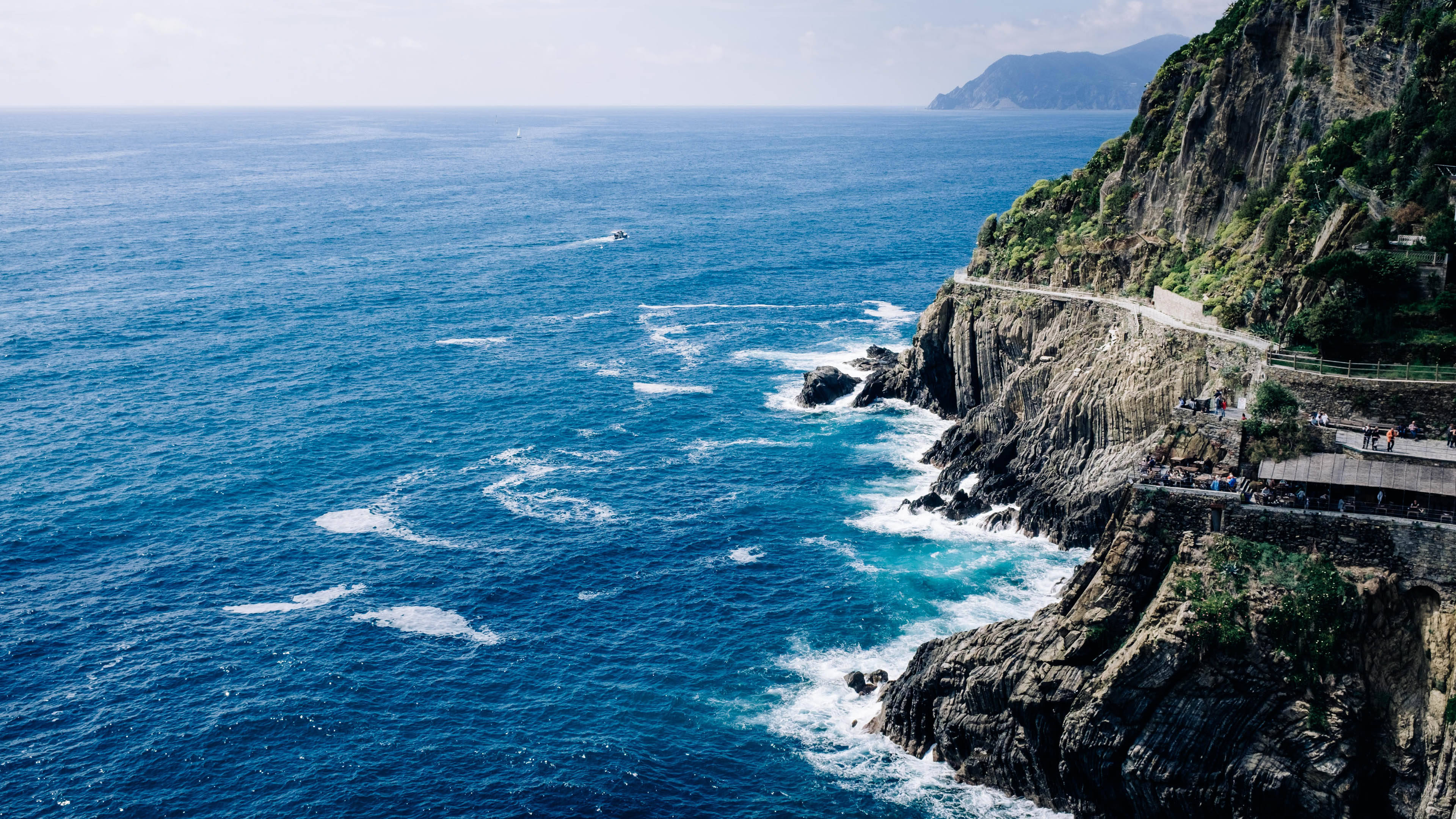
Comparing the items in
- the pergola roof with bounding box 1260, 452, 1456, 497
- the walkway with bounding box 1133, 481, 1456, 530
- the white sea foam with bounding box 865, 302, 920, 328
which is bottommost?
the white sea foam with bounding box 865, 302, 920, 328

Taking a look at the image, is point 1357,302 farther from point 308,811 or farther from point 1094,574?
point 308,811

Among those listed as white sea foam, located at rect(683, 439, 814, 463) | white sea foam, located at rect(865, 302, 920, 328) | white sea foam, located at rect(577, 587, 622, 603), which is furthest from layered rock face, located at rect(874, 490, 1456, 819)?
white sea foam, located at rect(865, 302, 920, 328)

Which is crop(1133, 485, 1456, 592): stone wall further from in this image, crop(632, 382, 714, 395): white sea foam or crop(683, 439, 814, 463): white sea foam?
crop(632, 382, 714, 395): white sea foam

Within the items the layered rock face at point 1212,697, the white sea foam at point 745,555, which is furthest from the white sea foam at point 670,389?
the layered rock face at point 1212,697

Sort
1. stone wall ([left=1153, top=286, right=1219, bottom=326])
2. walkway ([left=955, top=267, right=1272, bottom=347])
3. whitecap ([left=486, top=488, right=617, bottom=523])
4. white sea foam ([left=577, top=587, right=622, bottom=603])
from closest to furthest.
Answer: walkway ([left=955, top=267, right=1272, bottom=347]), white sea foam ([left=577, top=587, right=622, bottom=603]), stone wall ([left=1153, top=286, right=1219, bottom=326]), whitecap ([left=486, top=488, right=617, bottom=523])

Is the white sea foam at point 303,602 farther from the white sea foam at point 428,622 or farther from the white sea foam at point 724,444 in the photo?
the white sea foam at point 724,444

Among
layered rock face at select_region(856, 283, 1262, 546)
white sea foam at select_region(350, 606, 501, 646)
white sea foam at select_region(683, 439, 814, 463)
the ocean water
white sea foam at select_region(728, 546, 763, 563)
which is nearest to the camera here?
the ocean water

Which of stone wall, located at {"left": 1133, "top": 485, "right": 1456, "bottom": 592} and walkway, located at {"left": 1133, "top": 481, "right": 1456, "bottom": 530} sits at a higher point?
walkway, located at {"left": 1133, "top": 481, "right": 1456, "bottom": 530}

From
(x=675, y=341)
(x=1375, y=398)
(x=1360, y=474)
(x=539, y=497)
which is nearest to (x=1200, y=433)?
(x=1360, y=474)

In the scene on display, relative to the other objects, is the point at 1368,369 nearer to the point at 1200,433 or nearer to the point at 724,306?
the point at 1200,433
